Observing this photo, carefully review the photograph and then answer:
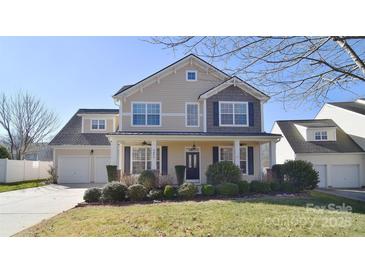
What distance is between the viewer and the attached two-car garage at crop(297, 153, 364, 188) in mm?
18859

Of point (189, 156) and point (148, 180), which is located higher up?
point (189, 156)

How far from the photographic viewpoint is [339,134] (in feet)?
69.2

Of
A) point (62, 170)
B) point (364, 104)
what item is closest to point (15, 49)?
point (62, 170)

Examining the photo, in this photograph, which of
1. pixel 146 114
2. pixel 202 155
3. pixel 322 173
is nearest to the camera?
pixel 146 114

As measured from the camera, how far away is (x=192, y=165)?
1614 cm

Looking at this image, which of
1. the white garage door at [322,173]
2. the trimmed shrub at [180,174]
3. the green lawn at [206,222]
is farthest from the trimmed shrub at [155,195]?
the white garage door at [322,173]

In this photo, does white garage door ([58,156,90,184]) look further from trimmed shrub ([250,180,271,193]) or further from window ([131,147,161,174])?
trimmed shrub ([250,180,271,193])

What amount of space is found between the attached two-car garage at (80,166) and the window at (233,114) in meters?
9.77

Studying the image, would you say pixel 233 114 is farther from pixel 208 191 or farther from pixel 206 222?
pixel 206 222

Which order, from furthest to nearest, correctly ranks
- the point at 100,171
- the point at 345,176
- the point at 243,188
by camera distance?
the point at 100,171, the point at 345,176, the point at 243,188

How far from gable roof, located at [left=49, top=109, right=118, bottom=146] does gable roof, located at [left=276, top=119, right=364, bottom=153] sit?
47.9 feet

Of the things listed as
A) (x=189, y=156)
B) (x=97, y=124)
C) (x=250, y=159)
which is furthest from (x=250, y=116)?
(x=97, y=124)

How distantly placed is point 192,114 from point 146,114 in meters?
2.88

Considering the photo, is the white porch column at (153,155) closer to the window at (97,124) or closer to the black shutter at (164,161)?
the black shutter at (164,161)
